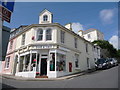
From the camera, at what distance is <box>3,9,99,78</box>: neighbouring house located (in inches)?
559

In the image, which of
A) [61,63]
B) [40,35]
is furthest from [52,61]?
[40,35]

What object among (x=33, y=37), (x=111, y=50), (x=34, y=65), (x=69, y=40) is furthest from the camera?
(x=111, y=50)

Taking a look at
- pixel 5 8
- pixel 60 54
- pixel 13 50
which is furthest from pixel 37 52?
pixel 5 8

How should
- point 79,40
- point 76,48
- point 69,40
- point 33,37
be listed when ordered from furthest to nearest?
1. point 79,40
2. point 76,48
3. point 69,40
4. point 33,37

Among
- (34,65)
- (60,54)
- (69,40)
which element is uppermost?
(69,40)

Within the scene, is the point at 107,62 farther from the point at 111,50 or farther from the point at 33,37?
the point at 111,50

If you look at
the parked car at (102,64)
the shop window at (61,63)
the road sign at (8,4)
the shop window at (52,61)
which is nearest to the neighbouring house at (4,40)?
the road sign at (8,4)

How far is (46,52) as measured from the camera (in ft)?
47.9

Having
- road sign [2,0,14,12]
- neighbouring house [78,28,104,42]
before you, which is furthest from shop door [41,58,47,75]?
neighbouring house [78,28,104,42]

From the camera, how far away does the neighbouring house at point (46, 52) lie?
14188 mm

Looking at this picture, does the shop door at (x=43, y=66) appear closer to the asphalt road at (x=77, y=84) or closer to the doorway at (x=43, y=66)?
the doorway at (x=43, y=66)

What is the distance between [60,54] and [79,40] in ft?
19.7

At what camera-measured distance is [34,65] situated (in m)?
14.2

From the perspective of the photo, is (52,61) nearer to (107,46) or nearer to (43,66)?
(43,66)
